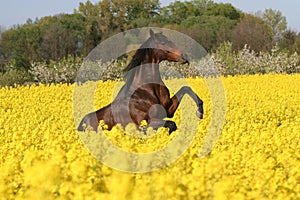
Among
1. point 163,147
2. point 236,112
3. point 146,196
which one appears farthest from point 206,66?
point 146,196

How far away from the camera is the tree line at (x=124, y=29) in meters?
46.2

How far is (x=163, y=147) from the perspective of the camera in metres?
5.26

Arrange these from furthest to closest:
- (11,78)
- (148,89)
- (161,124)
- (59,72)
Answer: (59,72) → (11,78) → (148,89) → (161,124)

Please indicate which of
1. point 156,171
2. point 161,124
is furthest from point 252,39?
point 156,171

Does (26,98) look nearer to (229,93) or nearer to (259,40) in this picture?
(229,93)

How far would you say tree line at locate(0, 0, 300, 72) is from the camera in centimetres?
4622

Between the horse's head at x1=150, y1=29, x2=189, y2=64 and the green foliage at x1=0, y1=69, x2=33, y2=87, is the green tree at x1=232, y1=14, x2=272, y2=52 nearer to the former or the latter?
the green foliage at x1=0, y1=69, x2=33, y2=87

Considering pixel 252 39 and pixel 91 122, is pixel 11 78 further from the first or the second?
pixel 252 39

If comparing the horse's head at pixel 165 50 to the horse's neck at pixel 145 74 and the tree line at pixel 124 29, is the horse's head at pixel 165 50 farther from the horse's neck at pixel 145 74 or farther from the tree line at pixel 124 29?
the tree line at pixel 124 29

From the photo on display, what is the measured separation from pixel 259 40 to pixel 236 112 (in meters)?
31.9

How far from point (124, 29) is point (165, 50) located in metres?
47.8

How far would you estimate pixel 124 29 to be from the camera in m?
54.8

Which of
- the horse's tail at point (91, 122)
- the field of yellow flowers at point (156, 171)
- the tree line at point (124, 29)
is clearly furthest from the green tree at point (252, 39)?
the horse's tail at point (91, 122)

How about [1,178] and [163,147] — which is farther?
[163,147]
